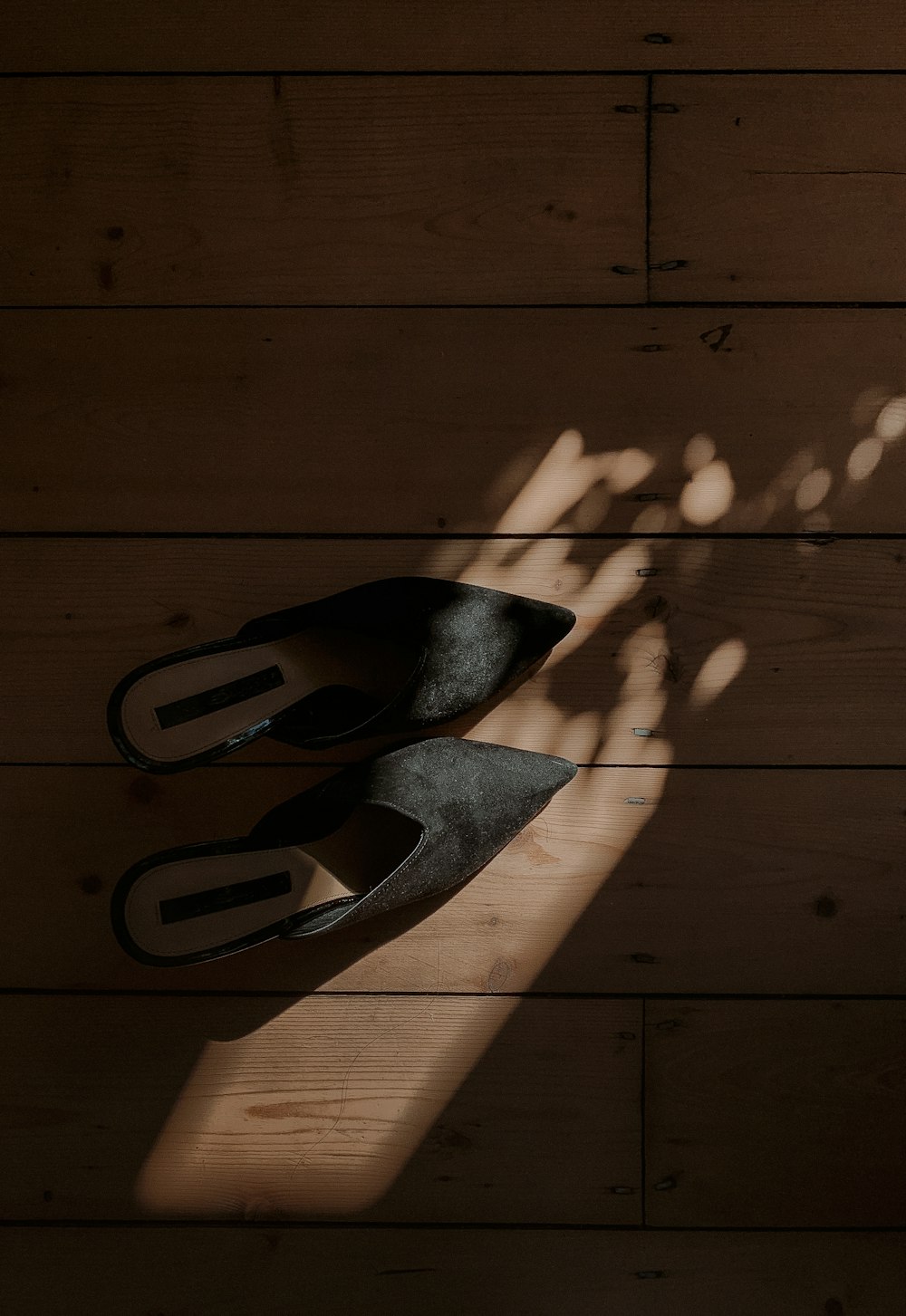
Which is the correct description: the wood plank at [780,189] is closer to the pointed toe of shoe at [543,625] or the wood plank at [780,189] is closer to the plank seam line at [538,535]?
the plank seam line at [538,535]

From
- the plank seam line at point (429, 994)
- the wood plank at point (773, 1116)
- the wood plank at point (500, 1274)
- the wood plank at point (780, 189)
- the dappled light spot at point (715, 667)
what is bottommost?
the wood plank at point (500, 1274)

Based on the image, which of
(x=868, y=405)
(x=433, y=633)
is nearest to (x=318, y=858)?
(x=433, y=633)

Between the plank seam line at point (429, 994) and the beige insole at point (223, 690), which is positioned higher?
the beige insole at point (223, 690)

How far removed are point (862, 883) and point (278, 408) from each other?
1036 millimetres

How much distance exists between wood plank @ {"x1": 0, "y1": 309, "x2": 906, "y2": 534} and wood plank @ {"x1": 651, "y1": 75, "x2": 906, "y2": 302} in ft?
0.17

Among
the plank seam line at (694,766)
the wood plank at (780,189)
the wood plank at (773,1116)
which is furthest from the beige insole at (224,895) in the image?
the wood plank at (780,189)

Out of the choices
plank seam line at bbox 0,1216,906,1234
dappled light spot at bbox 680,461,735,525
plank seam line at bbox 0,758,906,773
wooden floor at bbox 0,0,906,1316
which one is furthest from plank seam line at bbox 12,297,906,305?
plank seam line at bbox 0,1216,906,1234

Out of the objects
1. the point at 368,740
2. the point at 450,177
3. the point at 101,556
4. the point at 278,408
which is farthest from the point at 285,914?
the point at 450,177

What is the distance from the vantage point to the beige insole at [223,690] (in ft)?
4.09

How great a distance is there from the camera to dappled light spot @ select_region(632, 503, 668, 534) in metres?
1.31

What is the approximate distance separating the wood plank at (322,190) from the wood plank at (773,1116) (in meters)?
1.03

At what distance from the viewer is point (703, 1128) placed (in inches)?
51.5

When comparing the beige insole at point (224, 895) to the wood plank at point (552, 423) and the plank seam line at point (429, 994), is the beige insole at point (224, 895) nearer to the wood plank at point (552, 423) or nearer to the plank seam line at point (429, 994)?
the plank seam line at point (429, 994)

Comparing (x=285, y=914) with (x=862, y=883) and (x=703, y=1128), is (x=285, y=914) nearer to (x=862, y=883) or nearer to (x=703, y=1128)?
(x=703, y=1128)
